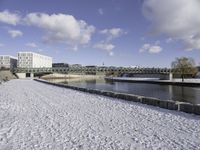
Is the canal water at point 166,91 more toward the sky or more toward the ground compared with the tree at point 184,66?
more toward the ground

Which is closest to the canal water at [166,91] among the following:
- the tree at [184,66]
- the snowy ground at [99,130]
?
the tree at [184,66]

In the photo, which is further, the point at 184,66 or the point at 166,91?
the point at 184,66

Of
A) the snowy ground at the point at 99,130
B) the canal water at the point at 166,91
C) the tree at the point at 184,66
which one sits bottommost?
the canal water at the point at 166,91

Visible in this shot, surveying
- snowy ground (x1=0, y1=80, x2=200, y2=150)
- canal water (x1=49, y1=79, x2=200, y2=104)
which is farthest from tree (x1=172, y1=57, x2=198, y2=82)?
snowy ground (x1=0, y1=80, x2=200, y2=150)

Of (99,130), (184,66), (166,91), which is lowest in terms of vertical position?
(166,91)

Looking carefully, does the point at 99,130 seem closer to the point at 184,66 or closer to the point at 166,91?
the point at 166,91

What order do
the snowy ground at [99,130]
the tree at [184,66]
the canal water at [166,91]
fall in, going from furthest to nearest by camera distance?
the tree at [184,66] < the canal water at [166,91] < the snowy ground at [99,130]

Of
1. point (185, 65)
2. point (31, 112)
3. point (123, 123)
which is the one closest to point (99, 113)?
point (123, 123)

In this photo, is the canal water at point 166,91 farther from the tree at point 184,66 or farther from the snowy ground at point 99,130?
the snowy ground at point 99,130

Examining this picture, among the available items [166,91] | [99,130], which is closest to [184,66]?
[166,91]

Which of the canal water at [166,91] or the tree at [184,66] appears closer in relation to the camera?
the canal water at [166,91]

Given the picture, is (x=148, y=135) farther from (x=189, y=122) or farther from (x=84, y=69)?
(x=84, y=69)

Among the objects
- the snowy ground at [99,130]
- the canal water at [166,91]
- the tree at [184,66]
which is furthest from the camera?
the tree at [184,66]

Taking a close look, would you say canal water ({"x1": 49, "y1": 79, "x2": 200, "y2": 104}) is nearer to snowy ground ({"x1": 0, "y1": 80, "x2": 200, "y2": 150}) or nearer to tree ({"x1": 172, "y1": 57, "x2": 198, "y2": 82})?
tree ({"x1": 172, "y1": 57, "x2": 198, "y2": 82})
